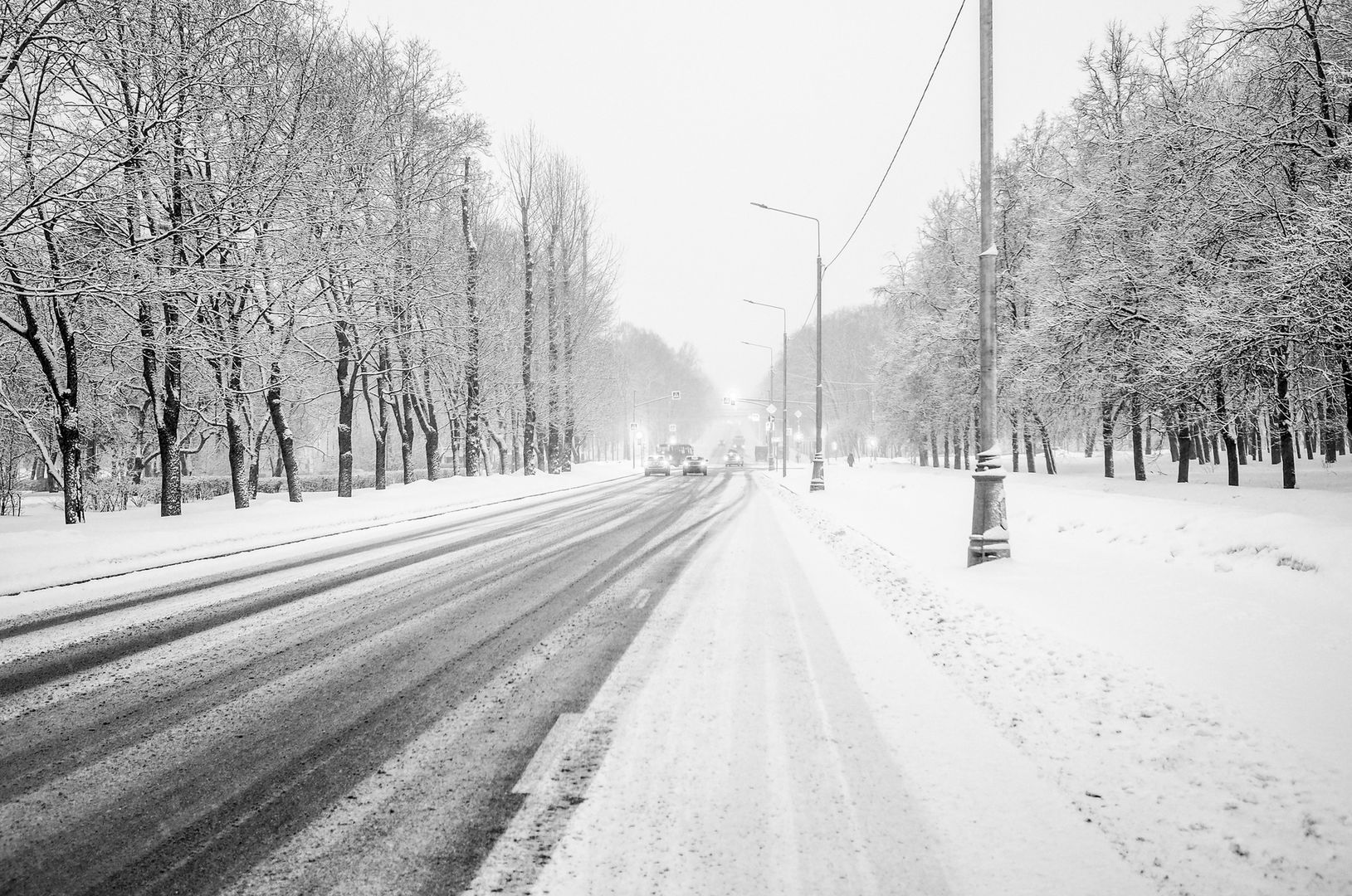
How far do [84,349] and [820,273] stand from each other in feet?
73.0

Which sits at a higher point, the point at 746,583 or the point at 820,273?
the point at 820,273

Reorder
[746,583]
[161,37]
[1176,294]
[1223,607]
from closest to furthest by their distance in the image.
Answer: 1. [1223,607]
2. [746,583]
3. [161,37]
4. [1176,294]

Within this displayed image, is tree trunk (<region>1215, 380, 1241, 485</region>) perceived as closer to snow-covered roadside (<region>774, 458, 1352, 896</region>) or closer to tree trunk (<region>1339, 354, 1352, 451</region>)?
tree trunk (<region>1339, 354, 1352, 451</region>)

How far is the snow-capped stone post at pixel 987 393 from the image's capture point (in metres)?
7.41

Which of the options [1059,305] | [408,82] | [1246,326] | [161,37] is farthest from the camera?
[408,82]

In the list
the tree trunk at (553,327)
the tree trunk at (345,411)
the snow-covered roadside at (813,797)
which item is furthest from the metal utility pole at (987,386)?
the tree trunk at (553,327)

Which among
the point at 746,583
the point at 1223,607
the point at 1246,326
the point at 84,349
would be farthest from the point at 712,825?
the point at 84,349

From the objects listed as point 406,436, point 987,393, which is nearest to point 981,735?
point 987,393

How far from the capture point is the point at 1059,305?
1725 centimetres

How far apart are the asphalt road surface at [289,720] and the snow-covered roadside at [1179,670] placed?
264 centimetres

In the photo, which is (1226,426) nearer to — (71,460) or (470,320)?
(470,320)

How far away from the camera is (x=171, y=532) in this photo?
412 inches

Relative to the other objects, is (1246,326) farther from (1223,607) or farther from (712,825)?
(712,825)

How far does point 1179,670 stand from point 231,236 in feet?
46.0
